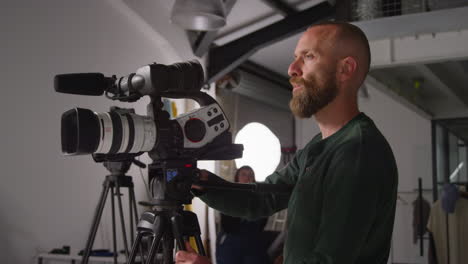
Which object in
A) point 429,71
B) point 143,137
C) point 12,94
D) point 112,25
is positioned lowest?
point 143,137

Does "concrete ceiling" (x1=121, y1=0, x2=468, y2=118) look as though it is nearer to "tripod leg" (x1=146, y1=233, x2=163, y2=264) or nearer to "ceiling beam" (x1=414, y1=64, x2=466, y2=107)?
"ceiling beam" (x1=414, y1=64, x2=466, y2=107)

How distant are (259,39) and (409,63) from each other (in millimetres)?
2136

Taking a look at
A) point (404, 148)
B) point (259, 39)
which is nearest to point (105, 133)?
point (259, 39)

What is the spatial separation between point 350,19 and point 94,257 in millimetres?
2520

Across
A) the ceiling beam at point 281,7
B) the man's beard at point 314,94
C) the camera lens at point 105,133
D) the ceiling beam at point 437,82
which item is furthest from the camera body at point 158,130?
the ceiling beam at point 281,7

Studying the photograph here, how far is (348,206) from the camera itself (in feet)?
3.30

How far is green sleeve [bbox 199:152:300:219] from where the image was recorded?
141 cm

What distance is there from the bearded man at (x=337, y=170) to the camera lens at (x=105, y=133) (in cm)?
21

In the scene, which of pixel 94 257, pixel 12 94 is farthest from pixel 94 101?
pixel 94 257

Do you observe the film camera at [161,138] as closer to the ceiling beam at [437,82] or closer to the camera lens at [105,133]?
the camera lens at [105,133]

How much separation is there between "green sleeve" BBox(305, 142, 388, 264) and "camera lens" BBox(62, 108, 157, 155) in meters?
0.47

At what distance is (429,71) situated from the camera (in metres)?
4.66

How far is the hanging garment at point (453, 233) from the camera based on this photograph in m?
4.32

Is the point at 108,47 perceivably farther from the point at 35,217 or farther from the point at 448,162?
the point at 448,162
